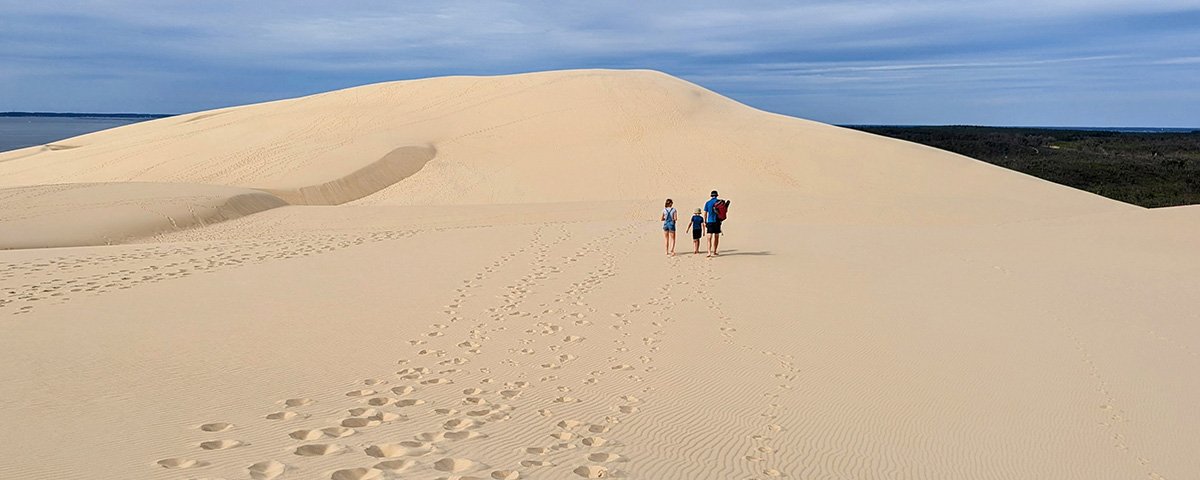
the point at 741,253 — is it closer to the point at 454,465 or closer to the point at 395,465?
the point at 454,465

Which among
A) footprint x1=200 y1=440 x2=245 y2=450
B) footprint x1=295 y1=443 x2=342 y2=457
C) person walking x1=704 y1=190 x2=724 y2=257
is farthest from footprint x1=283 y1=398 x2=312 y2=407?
person walking x1=704 y1=190 x2=724 y2=257

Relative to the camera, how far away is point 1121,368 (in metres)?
8.33

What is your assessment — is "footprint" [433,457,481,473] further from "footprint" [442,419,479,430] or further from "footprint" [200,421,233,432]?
"footprint" [200,421,233,432]

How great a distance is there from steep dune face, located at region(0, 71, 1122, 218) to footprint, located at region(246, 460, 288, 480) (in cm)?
2336

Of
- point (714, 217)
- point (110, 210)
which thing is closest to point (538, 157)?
point (110, 210)

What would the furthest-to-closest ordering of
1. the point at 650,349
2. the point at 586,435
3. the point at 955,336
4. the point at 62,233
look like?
1. the point at 62,233
2. the point at 955,336
3. the point at 650,349
4. the point at 586,435

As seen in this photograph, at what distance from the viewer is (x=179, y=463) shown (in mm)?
4809

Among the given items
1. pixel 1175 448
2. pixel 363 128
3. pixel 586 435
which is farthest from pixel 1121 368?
pixel 363 128

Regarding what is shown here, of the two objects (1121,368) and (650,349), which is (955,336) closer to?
(1121,368)

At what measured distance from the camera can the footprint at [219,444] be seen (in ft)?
16.7

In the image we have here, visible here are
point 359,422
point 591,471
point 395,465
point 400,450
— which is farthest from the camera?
point 359,422

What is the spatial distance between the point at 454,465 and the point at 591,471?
866 mm

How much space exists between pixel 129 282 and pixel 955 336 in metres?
10.6

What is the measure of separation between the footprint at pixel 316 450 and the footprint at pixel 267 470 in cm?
21
